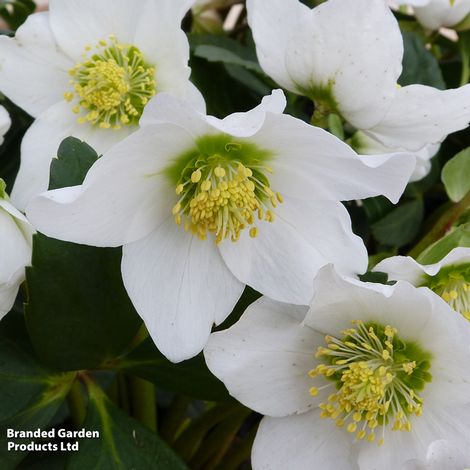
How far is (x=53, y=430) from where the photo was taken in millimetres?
665

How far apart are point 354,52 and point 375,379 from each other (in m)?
0.24

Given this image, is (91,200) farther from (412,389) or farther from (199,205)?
(412,389)

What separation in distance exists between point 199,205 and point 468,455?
0.26 metres

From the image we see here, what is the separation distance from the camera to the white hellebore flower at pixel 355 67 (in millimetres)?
530

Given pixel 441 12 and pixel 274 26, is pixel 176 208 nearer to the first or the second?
pixel 274 26

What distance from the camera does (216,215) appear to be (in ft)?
1.82

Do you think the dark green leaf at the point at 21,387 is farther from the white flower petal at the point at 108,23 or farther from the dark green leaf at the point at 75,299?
the white flower petal at the point at 108,23

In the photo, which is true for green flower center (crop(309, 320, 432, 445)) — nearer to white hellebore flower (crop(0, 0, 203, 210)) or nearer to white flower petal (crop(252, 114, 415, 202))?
white flower petal (crop(252, 114, 415, 202))

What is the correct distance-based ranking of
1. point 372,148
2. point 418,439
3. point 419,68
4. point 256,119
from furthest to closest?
point 419,68, point 372,148, point 418,439, point 256,119

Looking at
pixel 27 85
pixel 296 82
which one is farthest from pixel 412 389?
pixel 27 85

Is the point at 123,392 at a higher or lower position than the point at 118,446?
lower

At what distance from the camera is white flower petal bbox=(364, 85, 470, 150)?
56 cm

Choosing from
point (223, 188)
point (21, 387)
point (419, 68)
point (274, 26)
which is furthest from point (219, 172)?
point (419, 68)

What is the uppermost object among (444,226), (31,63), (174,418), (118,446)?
(31,63)
